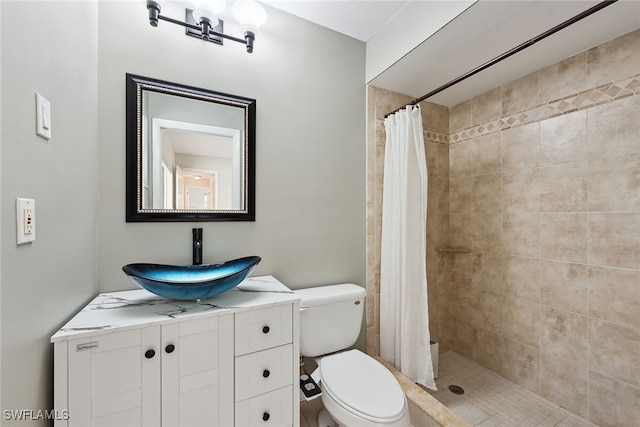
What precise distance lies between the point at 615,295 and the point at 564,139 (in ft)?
3.17

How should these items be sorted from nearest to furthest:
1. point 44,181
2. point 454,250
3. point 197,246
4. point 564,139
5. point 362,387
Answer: point 44,181, point 362,387, point 197,246, point 564,139, point 454,250

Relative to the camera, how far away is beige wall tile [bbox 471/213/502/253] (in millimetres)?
2027

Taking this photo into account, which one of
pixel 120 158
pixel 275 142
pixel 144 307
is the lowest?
pixel 144 307

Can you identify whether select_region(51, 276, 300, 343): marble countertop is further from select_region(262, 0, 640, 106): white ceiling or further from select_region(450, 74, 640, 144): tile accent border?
select_region(450, 74, 640, 144): tile accent border

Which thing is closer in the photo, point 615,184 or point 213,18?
point 213,18

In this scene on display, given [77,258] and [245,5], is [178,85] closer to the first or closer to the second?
[245,5]

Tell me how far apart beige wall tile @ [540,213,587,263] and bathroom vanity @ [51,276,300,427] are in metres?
1.74

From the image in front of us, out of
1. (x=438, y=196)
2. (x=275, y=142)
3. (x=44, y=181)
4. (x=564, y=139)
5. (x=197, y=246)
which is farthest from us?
(x=438, y=196)

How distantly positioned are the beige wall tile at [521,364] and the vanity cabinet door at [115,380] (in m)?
2.25

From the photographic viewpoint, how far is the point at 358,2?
1.51m

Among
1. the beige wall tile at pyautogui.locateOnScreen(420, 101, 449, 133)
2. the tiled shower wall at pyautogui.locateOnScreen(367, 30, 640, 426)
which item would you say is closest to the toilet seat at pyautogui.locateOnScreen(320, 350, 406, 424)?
the tiled shower wall at pyautogui.locateOnScreen(367, 30, 640, 426)

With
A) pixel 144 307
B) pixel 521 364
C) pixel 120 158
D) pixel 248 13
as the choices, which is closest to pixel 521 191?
pixel 521 364

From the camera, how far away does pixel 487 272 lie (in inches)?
82.6

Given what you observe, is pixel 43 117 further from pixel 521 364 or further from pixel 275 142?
pixel 521 364
